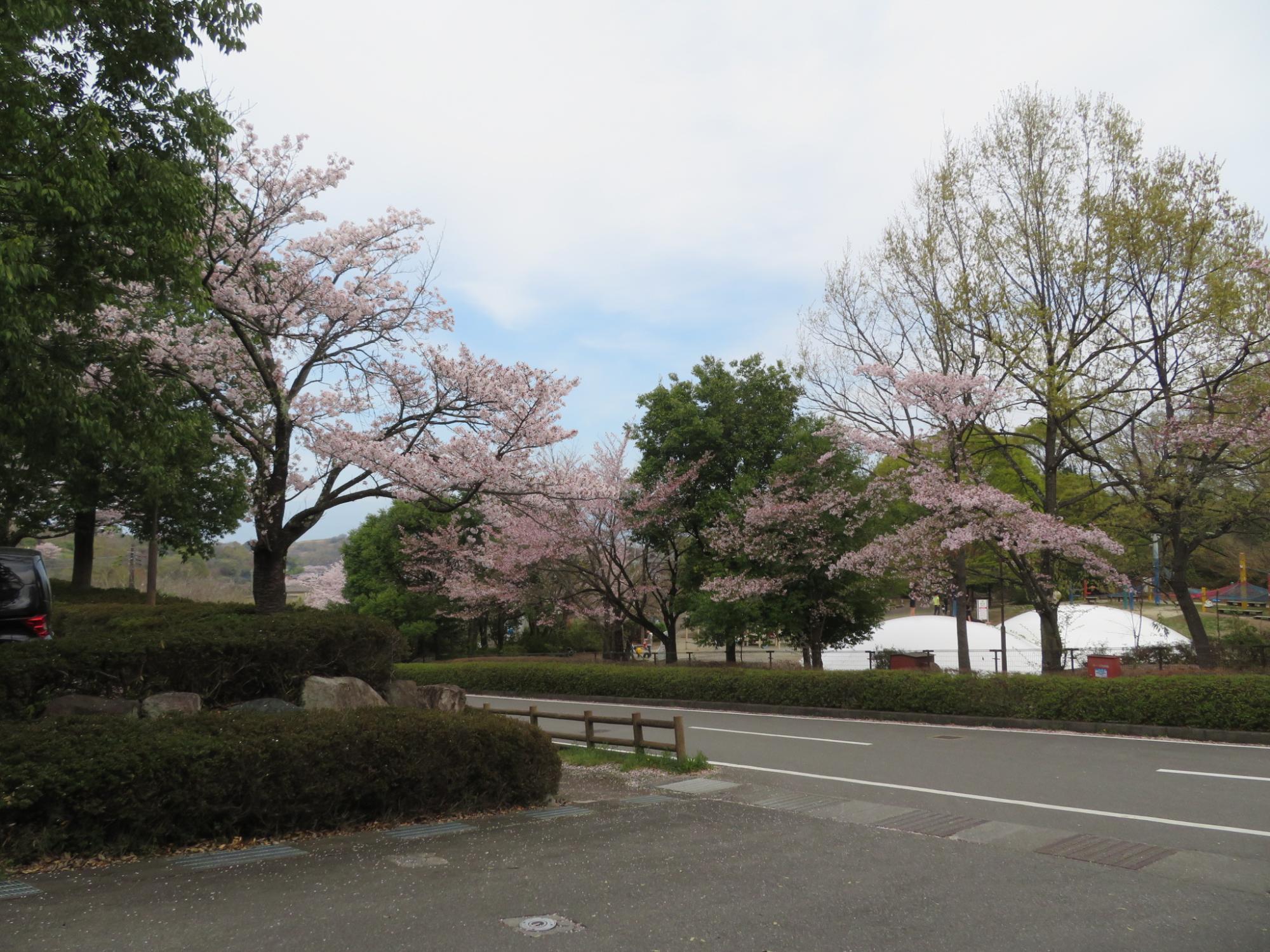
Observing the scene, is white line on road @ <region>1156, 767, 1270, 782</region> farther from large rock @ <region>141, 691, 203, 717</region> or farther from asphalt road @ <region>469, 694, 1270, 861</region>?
large rock @ <region>141, 691, 203, 717</region>

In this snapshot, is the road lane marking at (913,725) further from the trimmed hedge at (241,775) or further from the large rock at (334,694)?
the trimmed hedge at (241,775)

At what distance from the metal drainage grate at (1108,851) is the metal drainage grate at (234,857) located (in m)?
5.95

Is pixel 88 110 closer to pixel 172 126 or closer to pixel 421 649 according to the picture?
pixel 172 126

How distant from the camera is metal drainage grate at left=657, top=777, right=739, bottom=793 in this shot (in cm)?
1046

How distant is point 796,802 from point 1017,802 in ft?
7.64

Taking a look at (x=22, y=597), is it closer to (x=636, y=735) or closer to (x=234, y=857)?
(x=234, y=857)

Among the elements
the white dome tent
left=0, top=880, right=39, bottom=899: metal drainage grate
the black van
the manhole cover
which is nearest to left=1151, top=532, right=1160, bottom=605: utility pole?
the white dome tent

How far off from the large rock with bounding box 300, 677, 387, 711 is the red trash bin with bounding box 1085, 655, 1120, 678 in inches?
534

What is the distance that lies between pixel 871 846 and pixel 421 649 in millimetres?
36121

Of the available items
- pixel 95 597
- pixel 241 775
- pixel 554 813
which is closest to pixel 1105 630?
pixel 554 813

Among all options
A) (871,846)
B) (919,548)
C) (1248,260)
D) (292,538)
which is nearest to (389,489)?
(292,538)

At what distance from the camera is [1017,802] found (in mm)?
9398

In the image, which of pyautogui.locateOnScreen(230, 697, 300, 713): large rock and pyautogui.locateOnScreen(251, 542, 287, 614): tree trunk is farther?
pyautogui.locateOnScreen(251, 542, 287, 614): tree trunk

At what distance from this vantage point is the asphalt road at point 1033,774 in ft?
27.2
